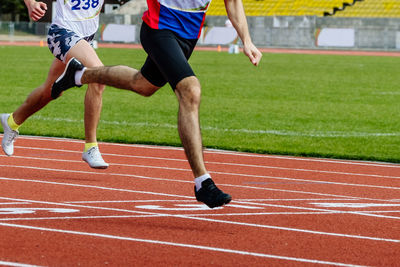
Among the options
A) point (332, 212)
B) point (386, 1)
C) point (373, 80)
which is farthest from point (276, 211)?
point (386, 1)

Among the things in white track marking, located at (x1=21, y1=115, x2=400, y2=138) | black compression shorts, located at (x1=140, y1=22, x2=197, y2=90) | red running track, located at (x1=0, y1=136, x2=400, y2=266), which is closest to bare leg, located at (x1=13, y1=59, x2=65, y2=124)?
red running track, located at (x1=0, y1=136, x2=400, y2=266)

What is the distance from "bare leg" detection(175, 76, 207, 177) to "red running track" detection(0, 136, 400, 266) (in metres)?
0.38

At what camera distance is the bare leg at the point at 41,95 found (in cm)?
809

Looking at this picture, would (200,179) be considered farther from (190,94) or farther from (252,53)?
(252,53)

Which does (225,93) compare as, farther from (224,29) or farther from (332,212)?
(224,29)

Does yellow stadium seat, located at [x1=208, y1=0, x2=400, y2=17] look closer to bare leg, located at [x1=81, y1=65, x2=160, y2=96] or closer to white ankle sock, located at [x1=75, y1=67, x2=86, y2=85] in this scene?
white ankle sock, located at [x1=75, y1=67, x2=86, y2=85]

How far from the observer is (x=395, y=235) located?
211 inches

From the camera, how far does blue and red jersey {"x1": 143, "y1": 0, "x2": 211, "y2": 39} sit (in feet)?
19.8

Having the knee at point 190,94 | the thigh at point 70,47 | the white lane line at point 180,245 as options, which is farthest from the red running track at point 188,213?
the thigh at point 70,47

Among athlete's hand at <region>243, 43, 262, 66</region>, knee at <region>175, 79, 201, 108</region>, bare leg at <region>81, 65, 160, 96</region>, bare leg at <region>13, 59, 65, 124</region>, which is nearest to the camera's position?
knee at <region>175, 79, 201, 108</region>

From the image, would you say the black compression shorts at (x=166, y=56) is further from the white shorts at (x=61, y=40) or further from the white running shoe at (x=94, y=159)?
the white running shoe at (x=94, y=159)

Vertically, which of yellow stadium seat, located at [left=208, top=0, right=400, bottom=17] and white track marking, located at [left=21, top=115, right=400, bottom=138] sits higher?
white track marking, located at [left=21, top=115, right=400, bottom=138]

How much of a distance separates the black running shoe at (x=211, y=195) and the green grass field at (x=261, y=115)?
4742mm

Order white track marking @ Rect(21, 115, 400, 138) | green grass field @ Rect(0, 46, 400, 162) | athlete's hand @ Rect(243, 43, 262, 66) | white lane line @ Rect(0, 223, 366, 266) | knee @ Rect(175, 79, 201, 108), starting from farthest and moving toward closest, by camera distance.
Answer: white track marking @ Rect(21, 115, 400, 138), green grass field @ Rect(0, 46, 400, 162), athlete's hand @ Rect(243, 43, 262, 66), knee @ Rect(175, 79, 201, 108), white lane line @ Rect(0, 223, 366, 266)
